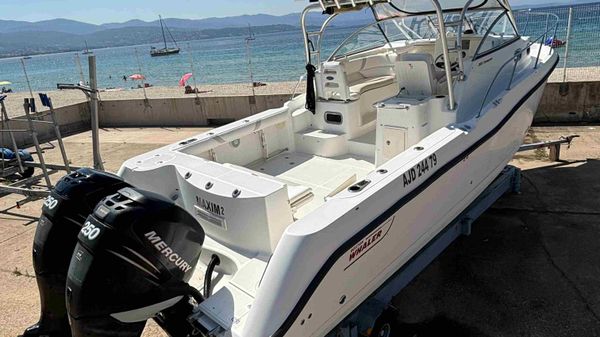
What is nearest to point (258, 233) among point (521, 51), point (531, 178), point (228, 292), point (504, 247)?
point (228, 292)

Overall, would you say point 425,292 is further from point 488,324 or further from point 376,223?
point 376,223

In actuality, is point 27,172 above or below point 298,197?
below

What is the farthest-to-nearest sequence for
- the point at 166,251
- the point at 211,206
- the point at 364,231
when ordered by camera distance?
the point at 211,206 → the point at 364,231 → the point at 166,251

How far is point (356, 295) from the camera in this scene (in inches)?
95.8

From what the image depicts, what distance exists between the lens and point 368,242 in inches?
92.6

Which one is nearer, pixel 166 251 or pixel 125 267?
pixel 125 267

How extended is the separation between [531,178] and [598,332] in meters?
2.58

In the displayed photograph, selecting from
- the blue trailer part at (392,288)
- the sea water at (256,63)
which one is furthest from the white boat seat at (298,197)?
the sea water at (256,63)

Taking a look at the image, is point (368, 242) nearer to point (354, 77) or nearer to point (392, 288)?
point (392, 288)

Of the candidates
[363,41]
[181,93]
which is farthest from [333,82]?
[181,93]

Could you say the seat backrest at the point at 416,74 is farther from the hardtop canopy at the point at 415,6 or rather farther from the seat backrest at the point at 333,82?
the seat backrest at the point at 333,82

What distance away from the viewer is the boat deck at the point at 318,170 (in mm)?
3701

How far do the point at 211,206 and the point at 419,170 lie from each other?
1.33 m

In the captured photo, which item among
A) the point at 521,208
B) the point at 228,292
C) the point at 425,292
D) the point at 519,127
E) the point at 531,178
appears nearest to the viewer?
the point at 228,292
